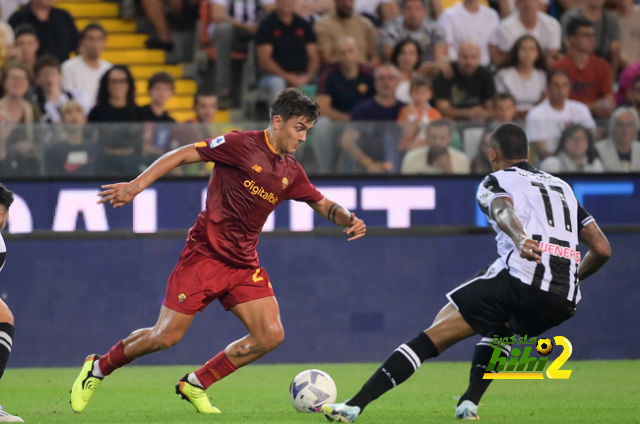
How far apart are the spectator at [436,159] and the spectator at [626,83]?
10.2ft

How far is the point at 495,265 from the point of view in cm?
566

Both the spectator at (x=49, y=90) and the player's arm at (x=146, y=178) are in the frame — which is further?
the spectator at (x=49, y=90)

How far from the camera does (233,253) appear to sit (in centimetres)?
632

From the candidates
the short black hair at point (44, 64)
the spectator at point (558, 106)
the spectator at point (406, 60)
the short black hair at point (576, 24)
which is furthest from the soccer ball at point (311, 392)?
the short black hair at point (576, 24)

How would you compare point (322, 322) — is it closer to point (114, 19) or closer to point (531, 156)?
point (531, 156)

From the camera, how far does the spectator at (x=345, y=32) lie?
12.3 metres

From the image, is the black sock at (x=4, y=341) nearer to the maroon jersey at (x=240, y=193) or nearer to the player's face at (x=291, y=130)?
the maroon jersey at (x=240, y=193)

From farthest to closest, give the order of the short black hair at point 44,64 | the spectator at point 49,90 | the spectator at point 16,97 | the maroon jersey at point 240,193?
the short black hair at point 44,64 → the spectator at point 49,90 → the spectator at point 16,97 → the maroon jersey at point 240,193

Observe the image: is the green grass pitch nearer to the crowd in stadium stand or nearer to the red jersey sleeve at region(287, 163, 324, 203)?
the red jersey sleeve at region(287, 163, 324, 203)

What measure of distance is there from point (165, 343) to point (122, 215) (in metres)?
3.68

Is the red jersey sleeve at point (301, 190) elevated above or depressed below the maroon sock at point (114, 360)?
above

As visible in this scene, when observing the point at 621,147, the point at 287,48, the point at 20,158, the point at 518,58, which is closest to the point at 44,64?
the point at 20,158

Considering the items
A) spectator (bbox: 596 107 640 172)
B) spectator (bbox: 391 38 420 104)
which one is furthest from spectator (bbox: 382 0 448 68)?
spectator (bbox: 596 107 640 172)

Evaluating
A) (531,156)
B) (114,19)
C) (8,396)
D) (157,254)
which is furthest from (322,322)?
(114,19)
